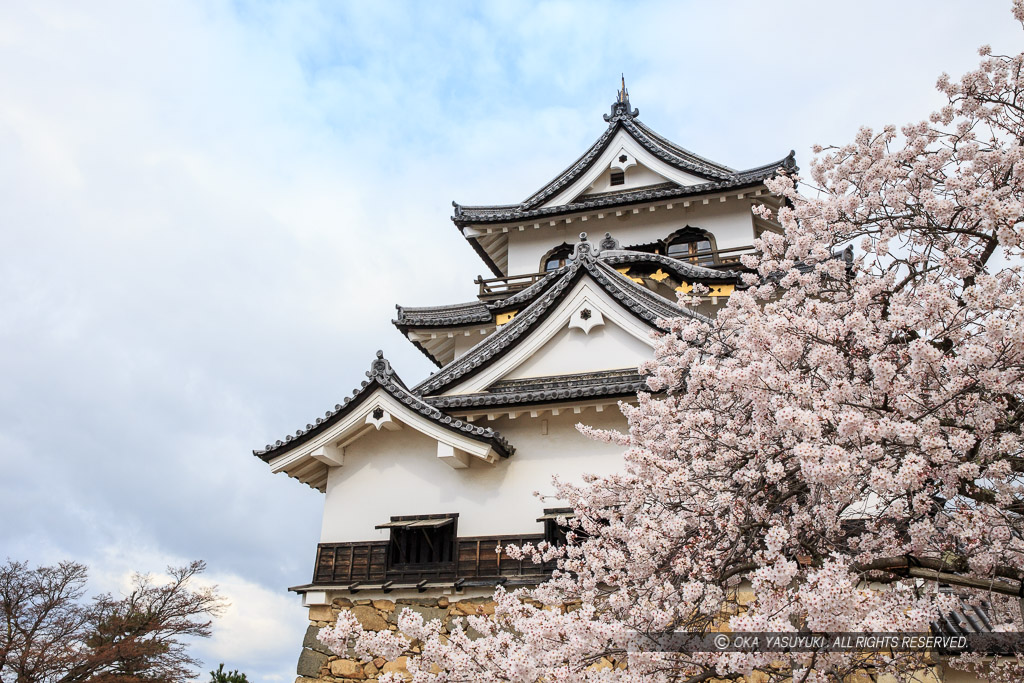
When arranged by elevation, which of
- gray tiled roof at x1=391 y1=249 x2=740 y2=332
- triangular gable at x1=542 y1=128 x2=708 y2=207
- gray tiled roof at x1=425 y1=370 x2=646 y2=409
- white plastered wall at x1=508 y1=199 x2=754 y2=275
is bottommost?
gray tiled roof at x1=425 y1=370 x2=646 y2=409

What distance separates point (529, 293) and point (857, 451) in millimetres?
9372

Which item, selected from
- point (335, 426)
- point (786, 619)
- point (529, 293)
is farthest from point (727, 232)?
point (786, 619)

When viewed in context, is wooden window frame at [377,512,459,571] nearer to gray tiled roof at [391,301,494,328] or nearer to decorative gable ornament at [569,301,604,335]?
decorative gable ornament at [569,301,604,335]

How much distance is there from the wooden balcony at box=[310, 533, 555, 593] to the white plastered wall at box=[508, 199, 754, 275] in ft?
27.2

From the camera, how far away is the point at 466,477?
10500 millimetres

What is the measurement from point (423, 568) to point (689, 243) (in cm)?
952

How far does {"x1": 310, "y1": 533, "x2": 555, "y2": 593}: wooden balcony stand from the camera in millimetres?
9539

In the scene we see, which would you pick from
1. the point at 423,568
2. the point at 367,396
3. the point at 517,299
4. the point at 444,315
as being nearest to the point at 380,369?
the point at 367,396

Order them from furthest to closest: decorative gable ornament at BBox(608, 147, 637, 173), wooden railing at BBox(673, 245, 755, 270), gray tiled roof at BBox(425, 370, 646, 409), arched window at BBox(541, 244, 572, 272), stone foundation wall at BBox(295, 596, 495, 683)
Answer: decorative gable ornament at BBox(608, 147, 637, 173), arched window at BBox(541, 244, 572, 272), wooden railing at BBox(673, 245, 755, 270), gray tiled roof at BBox(425, 370, 646, 409), stone foundation wall at BBox(295, 596, 495, 683)

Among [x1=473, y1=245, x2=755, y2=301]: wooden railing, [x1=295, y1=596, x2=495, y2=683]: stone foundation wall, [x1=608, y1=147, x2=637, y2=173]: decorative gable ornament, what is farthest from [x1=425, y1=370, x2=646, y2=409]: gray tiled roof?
[x1=608, y1=147, x2=637, y2=173]: decorative gable ornament

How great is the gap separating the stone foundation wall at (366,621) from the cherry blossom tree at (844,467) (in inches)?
115

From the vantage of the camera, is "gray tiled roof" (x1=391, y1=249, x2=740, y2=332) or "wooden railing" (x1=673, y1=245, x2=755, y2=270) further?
"wooden railing" (x1=673, y1=245, x2=755, y2=270)

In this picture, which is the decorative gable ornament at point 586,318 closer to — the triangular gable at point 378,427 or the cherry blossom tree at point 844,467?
the triangular gable at point 378,427

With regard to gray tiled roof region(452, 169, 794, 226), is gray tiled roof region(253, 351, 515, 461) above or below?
below
